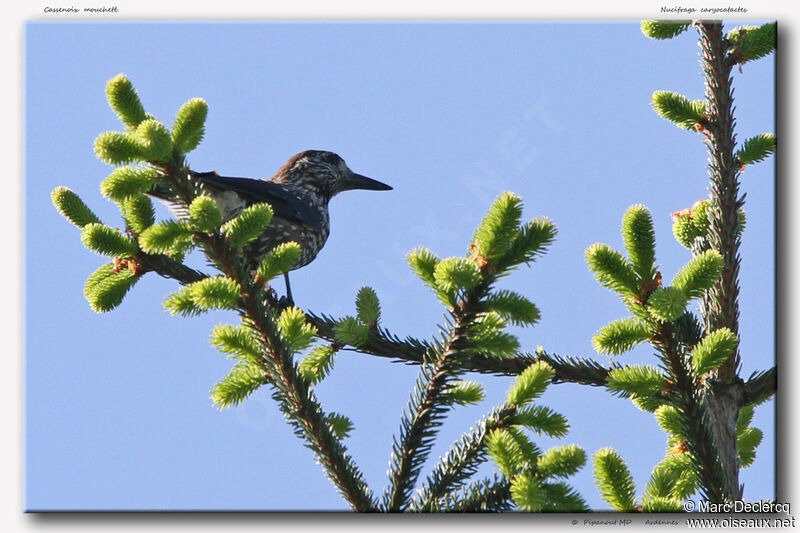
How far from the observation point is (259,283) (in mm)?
2318

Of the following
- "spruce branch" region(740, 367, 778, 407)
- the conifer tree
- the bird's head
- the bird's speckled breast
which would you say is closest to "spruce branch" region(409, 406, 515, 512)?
the conifer tree

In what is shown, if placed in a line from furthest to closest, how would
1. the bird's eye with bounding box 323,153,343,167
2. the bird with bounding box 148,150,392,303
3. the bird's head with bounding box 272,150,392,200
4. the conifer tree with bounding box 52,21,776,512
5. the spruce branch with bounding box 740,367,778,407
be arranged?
the bird's eye with bounding box 323,153,343,167 → the bird's head with bounding box 272,150,392,200 → the bird with bounding box 148,150,392,303 → the spruce branch with bounding box 740,367,778,407 → the conifer tree with bounding box 52,21,776,512

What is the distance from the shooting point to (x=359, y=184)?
225 inches

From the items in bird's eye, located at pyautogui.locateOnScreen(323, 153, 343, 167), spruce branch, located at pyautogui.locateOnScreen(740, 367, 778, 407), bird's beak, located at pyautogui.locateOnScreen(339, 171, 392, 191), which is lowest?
spruce branch, located at pyautogui.locateOnScreen(740, 367, 778, 407)

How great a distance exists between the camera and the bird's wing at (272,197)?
3625mm

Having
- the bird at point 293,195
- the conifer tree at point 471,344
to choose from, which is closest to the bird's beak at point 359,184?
the bird at point 293,195

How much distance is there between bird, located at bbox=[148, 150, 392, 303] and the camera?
3568 millimetres

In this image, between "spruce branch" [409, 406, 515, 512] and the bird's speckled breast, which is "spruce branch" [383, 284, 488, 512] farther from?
the bird's speckled breast

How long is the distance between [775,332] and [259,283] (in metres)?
1.80

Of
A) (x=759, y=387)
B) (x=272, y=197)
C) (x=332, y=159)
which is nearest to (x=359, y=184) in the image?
(x=332, y=159)

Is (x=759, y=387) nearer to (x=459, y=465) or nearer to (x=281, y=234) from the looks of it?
(x=459, y=465)

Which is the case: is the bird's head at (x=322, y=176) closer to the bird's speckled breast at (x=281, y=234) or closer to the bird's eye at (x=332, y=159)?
the bird's eye at (x=332, y=159)

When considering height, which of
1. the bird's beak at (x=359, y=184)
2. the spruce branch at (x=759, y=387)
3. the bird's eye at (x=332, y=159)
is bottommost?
the spruce branch at (x=759, y=387)

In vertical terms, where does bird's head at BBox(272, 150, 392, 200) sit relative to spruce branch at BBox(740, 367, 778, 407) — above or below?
above
